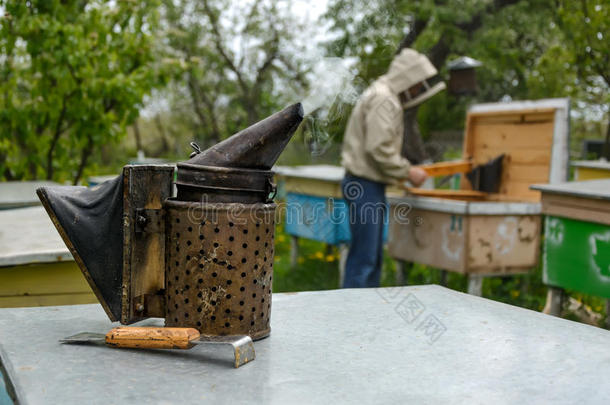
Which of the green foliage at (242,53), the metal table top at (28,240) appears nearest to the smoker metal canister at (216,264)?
the metal table top at (28,240)

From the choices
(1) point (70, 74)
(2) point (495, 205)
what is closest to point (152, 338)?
(2) point (495, 205)

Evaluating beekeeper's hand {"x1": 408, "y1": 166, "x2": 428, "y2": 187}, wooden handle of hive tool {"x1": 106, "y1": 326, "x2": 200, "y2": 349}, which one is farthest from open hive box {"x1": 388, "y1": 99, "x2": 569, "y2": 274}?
wooden handle of hive tool {"x1": 106, "y1": 326, "x2": 200, "y2": 349}

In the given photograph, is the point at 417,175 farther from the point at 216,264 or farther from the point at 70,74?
the point at 216,264

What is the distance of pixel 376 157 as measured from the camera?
4.27 meters

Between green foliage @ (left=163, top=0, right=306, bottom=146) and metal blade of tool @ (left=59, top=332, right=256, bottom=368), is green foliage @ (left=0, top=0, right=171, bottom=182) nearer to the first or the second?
metal blade of tool @ (left=59, top=332, right=256, bottom=368)

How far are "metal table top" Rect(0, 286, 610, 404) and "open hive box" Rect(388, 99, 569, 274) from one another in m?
2.26

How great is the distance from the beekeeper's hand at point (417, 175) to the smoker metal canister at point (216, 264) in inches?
122

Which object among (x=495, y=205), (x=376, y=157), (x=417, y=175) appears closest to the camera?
(x=495, y=205)

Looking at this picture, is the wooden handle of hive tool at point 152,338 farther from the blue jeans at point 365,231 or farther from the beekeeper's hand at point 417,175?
the beekeeper's hand at point 417,175

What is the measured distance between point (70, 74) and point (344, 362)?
333 cm

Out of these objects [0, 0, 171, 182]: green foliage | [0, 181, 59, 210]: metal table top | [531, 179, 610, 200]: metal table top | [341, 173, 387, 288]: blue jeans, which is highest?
[0, 0, 171, 182]: green foliage

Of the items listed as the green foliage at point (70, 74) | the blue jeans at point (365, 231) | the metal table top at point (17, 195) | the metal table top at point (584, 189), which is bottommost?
Result: the blue jeans at point (365, 231)

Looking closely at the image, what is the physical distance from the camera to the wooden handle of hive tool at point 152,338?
1287 mm

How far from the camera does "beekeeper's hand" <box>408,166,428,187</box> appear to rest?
14.4 ft
